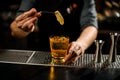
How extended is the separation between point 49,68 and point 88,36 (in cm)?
58

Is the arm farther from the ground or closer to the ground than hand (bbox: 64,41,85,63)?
farther from the ground

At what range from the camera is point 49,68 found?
1.27 m

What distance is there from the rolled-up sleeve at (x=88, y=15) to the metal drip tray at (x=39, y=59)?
43 cm

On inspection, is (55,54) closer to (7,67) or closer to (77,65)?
(77,65)

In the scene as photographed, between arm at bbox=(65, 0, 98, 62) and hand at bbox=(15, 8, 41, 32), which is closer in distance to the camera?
hand at bbox=(15, 8, 41, 32)

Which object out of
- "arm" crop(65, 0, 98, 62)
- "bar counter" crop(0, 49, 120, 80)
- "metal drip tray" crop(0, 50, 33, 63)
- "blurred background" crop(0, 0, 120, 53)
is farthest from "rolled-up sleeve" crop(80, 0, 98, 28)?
"blurred background" crop(0, 0, 120, 53)

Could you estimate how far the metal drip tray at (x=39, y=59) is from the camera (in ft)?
4.37

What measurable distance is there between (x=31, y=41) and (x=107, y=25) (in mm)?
898

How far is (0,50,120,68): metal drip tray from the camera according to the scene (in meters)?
1.33

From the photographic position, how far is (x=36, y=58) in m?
1.42

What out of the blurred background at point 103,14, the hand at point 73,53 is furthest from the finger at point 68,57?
the blurred background at point 103,14

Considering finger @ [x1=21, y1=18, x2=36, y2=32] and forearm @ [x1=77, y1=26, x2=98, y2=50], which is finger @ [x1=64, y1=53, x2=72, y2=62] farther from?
forearm @ [x1=77, y1=26, x2=98, y2=50]

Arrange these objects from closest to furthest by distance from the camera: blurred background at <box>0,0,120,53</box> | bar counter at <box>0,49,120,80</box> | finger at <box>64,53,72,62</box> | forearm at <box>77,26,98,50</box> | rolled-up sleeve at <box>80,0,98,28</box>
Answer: bar counter at <box>0,49,120,80</box> → finger at <box>64,53,72,62</box> → forearm at <box>77,26,98,50</box> → rolled-up sleeve at <box>80,0,98,28</box> → blurred background at <box>0,0,120,53</box>

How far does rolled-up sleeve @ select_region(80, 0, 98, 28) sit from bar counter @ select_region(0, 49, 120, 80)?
426mm
